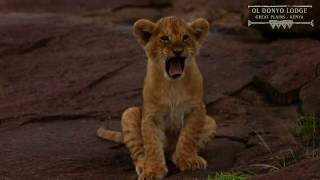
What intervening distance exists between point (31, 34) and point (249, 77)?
3.51 m

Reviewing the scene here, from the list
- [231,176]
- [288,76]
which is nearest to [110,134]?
[231,176]

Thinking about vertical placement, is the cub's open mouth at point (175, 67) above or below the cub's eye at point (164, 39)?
below

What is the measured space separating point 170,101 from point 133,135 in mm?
493

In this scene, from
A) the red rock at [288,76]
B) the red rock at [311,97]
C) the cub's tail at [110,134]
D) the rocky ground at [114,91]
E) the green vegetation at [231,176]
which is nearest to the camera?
the green vegetation at [231,176]

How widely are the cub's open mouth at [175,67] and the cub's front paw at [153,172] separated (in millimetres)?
728

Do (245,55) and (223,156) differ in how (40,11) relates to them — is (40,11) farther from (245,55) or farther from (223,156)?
(223,156)

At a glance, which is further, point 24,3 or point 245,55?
point 24,3

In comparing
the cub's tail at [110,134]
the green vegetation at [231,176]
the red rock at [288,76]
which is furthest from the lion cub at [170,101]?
the red rock at [288,76]

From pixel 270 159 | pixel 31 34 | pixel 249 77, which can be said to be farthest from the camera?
pixel 31 34

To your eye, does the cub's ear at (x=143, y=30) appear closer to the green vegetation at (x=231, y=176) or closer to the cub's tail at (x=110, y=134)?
the cub's tail at (x=110, y=134)

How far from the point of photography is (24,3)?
1413 centimetres

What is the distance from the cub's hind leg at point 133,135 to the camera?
7.19 metres

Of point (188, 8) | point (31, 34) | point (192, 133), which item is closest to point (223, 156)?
point (192, 133)

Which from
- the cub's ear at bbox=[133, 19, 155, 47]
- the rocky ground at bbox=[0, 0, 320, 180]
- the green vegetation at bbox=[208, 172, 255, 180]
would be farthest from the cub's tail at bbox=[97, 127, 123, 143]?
the green vegetation at bbox=[208, 172, 255, 180]
